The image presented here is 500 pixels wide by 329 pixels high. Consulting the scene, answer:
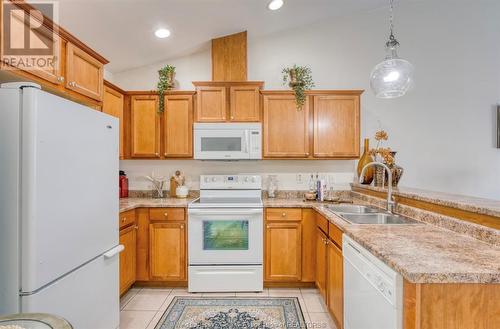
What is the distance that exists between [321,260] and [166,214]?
160 centimetres

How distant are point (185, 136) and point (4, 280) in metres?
2.05

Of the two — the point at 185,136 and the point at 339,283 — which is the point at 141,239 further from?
the point at 339,283

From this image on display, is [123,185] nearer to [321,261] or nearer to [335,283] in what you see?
[321,261]

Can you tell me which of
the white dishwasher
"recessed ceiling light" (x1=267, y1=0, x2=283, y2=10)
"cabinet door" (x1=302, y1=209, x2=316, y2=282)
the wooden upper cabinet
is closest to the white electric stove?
"cabinet door" (x1=302, y1=209, x2=316, y2=282)

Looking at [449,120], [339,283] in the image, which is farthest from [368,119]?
[339,283]

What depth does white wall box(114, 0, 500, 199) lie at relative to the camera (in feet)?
10.9

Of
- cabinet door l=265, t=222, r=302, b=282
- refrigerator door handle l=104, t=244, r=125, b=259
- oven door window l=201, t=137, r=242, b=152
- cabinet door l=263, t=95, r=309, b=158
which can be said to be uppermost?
cabinet door l=263, t=95, r=309, b=158

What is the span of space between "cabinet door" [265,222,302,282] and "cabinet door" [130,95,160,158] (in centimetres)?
161

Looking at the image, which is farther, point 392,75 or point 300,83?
point 300,83

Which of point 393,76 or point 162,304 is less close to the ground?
point 393,76

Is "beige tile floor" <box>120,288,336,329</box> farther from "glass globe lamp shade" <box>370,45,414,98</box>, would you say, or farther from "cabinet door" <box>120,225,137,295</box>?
"glass globe lamp shade" <box>370,45,414,98</box>

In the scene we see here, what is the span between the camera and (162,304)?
2459 millimetres

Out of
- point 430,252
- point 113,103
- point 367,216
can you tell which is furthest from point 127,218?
point 430,252

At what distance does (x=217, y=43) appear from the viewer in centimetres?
310
